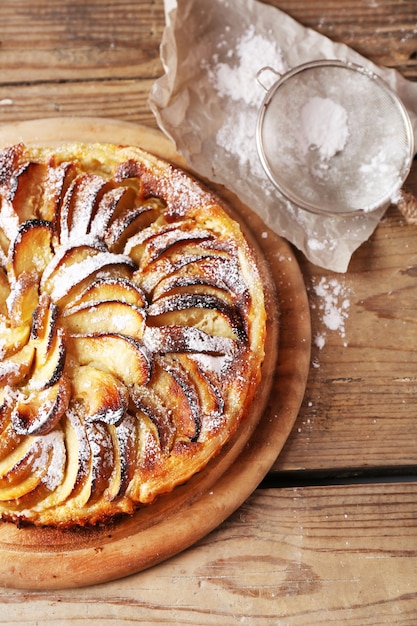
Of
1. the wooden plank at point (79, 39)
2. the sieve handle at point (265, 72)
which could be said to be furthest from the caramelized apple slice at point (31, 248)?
the sieve handle at point (265, 72)

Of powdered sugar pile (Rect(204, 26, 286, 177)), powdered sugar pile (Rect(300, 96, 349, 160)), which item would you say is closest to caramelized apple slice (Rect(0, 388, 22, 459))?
powdered sugar pile (Rect(204, 26, 286, 177))

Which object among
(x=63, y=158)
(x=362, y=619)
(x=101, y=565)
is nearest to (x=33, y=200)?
(x=63, y=158)

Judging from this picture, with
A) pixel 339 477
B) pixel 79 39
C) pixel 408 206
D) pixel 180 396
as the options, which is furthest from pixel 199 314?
pixel 79 39

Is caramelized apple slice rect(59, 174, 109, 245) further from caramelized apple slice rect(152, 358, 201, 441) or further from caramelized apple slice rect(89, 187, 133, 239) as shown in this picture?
caramelized apple slice rect(152, 358, 201, 441)

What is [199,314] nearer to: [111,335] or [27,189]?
[111,335]

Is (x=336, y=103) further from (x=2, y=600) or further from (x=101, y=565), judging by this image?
(x=2, y=600)

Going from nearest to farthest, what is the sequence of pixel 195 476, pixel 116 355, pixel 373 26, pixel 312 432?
1. pixel 116 355
2. pixel 195 476
3. pixel 312 432
4. pixel 373 26
